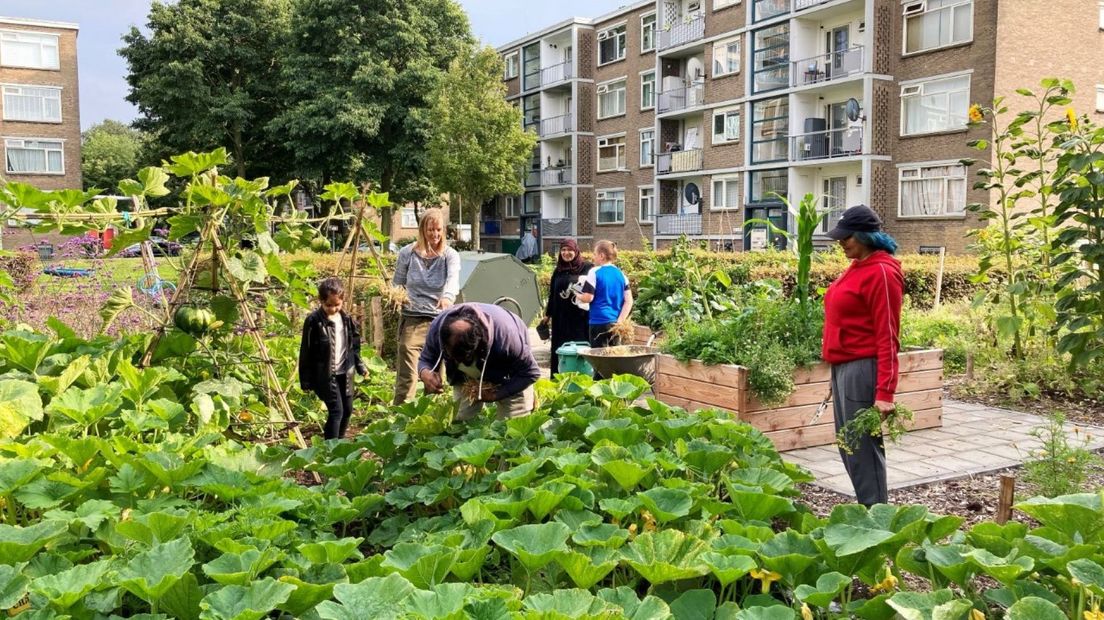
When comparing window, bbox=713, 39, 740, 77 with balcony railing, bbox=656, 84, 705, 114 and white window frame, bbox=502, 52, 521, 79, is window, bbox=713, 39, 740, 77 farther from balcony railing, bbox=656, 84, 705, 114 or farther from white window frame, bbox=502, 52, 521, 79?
white window frame, bbox=502, 52, 521, 79

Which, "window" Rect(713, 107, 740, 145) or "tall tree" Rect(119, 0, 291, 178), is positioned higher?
"tall tree" Rect(119, 0, 291, 178)

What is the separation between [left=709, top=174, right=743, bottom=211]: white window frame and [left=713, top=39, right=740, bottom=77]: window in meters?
3.66

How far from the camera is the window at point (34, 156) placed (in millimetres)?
40625

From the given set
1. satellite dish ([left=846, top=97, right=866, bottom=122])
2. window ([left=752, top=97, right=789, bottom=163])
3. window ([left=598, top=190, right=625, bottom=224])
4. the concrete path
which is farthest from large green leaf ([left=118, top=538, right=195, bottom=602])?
window ([left=598, top=190, right=625, bottom=224])

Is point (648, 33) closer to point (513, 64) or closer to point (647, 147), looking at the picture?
point (647, 147)

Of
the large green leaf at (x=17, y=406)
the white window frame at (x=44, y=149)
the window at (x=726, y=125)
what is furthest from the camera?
the white window frame at (x=44, y=149)

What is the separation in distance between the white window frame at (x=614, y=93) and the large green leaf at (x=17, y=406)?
112 ft

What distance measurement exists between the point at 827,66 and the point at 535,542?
27.1m

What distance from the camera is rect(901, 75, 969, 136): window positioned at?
23.1 metres

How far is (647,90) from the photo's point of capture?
35.5 metres

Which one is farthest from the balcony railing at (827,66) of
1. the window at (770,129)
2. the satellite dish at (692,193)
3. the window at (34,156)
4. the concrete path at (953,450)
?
the window at (34,156)

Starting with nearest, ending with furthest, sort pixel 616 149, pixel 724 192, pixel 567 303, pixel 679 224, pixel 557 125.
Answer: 1. pixel 567 303
2. pixel 724 192
3. pixel 679 224
4. pixel 616 149
5. pixel 557 125

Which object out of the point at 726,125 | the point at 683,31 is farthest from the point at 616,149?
the point at 726,125

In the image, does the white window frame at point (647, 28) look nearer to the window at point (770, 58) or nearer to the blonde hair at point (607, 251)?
the window at point (770, 58)
